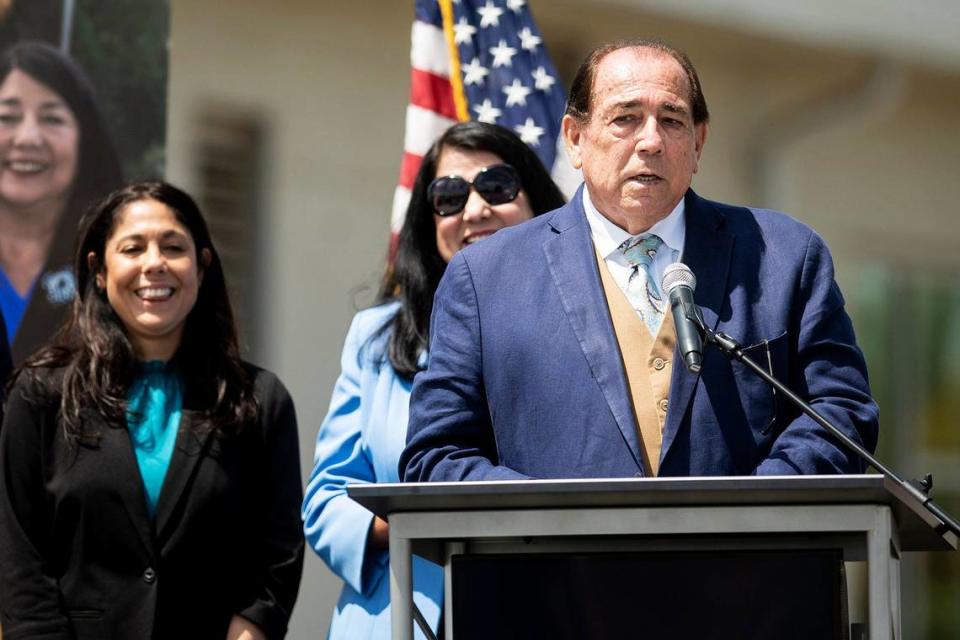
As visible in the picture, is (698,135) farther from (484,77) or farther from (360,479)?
(484,77)

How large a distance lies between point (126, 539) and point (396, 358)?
766 millimetres

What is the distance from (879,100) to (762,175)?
3.05ft

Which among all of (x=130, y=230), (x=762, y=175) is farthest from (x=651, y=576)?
(x=762, y=175)

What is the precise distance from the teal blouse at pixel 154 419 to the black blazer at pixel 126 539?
0.03 metres

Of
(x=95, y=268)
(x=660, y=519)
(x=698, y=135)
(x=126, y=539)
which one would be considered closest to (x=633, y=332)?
(x=698, y=135)

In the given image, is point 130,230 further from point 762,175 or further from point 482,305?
point 762,175

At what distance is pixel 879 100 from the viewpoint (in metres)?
11.1

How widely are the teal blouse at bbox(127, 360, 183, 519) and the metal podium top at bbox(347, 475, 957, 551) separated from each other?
137 cm

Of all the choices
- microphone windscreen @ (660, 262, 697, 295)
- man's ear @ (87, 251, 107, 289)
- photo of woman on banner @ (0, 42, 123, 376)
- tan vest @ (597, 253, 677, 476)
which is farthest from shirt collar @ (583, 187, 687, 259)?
photo of woman on banner @ (0, 42, 123, 376)

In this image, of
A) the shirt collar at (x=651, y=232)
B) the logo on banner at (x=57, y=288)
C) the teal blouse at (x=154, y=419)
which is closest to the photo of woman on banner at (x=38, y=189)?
the logo on banner at (x=57, y=288)

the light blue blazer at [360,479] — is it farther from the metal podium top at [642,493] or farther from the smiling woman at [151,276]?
the metal podium top at [642,493]

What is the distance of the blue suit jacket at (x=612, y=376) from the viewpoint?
113 inches

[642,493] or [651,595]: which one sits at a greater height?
[642,493]

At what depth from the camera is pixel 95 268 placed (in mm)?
4148
